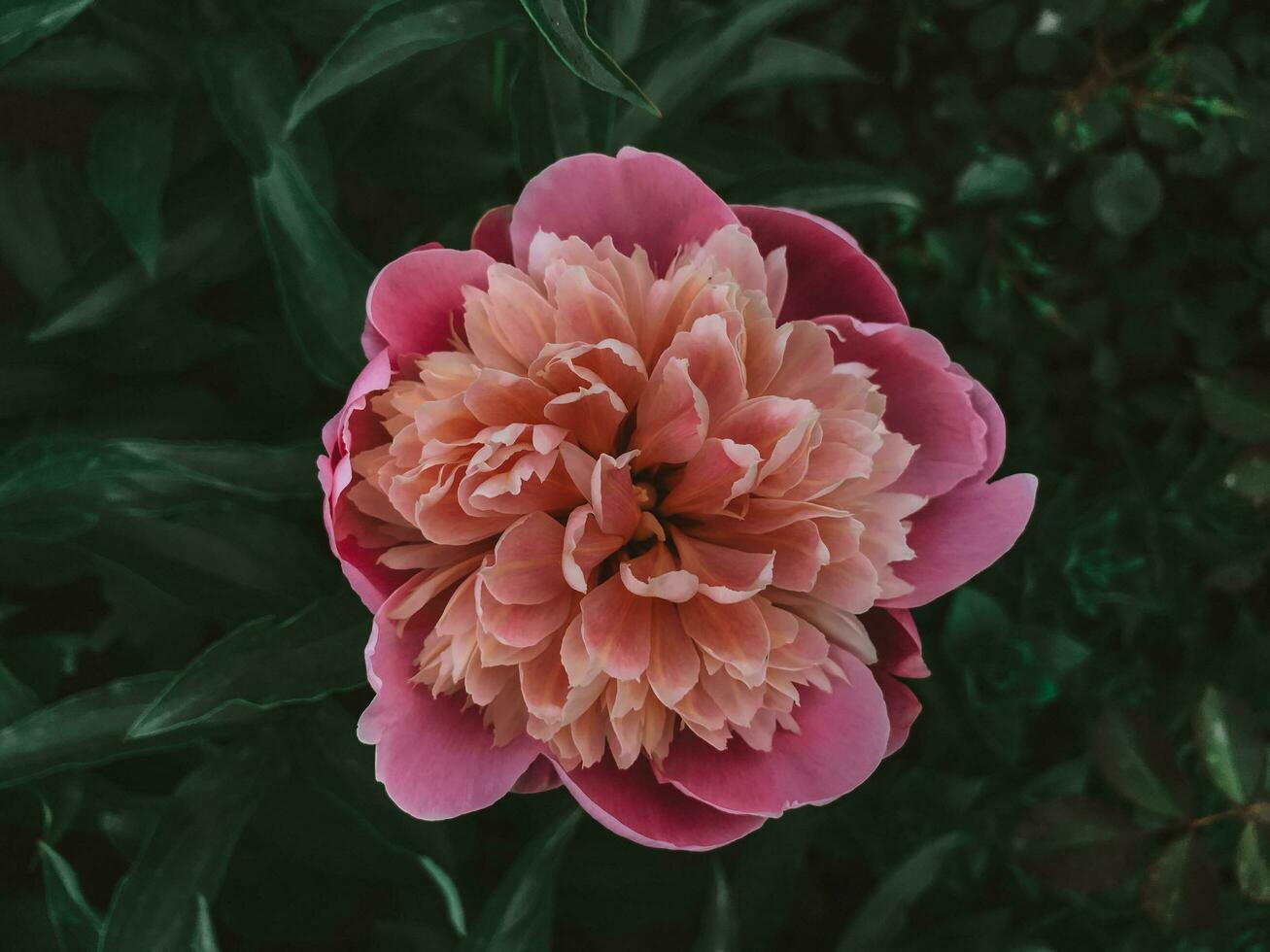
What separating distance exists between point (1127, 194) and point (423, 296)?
1.92ft

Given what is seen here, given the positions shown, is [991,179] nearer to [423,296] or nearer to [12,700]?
[423,296]

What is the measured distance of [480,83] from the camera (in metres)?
0.69

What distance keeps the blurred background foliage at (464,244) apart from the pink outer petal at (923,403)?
0.44 feet

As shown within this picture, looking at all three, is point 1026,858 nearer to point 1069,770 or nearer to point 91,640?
point 1069,770

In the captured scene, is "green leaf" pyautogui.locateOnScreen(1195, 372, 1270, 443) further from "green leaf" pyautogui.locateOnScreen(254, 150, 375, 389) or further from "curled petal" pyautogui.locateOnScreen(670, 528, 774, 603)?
"green leaf" pyautogui.locateOnScreen(254, 150, 375, 389)

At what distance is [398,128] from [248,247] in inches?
4.9

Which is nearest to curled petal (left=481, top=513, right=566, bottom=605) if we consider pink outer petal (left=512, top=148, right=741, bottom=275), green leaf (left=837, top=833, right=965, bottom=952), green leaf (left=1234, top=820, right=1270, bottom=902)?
pink outer petal (left=512, top=148, right=741, bottom=275)

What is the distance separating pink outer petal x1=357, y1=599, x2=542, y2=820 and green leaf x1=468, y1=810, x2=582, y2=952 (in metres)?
0.13

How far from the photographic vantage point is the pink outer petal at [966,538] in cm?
41

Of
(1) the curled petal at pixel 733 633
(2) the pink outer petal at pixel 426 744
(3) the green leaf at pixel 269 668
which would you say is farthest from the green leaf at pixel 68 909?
(1) the curled petal at pixel 733 633

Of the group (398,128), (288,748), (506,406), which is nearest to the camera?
(506,406)

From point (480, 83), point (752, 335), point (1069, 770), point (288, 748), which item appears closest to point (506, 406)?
point (752, 335)

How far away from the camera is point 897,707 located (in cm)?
43

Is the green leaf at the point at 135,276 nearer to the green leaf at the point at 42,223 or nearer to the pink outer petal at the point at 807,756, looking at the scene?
the green leaf at the point at 42,223
